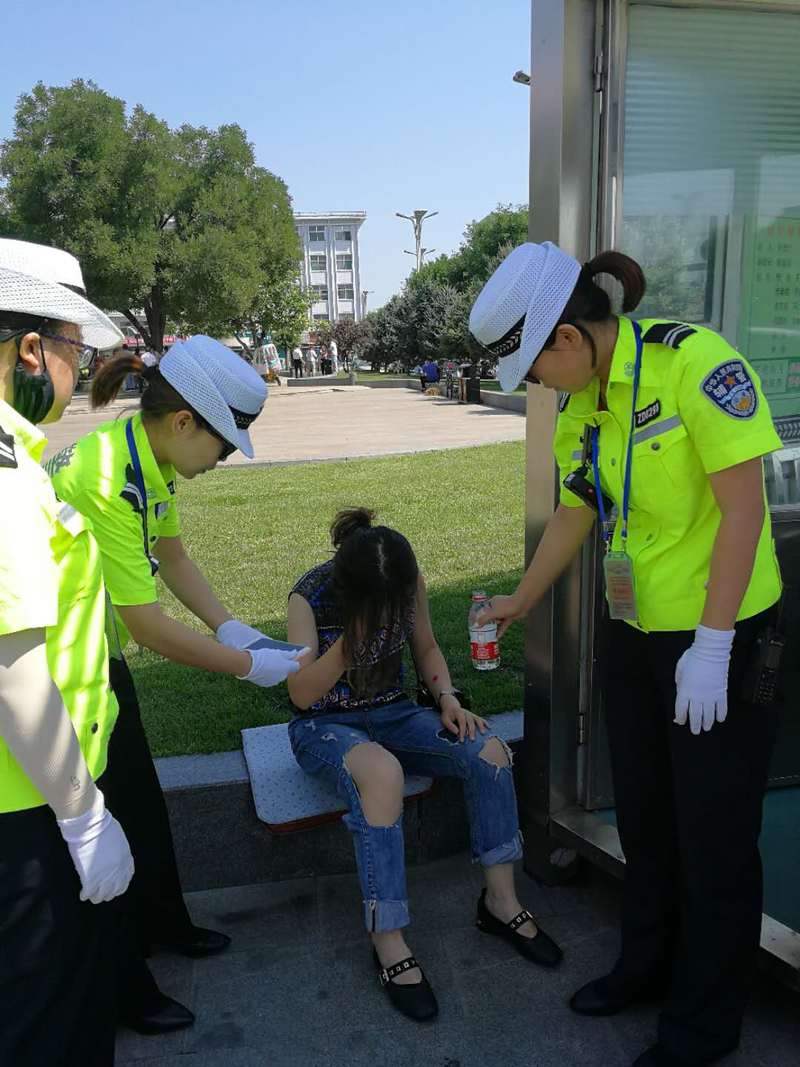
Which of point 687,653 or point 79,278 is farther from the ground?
point 79,278

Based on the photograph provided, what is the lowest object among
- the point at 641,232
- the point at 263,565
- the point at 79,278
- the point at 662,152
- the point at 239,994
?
the point at 239,994

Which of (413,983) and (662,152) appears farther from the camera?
(662,152)

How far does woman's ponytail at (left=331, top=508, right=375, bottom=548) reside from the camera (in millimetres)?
2869

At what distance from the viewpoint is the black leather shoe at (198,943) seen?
9.03 feet

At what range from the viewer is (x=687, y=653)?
1990 millimetres

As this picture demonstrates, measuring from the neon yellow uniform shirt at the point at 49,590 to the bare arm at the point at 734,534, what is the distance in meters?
1.26

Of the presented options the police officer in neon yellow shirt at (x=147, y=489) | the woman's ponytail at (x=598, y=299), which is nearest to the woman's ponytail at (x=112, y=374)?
the police officer in neon yellow shirt at (x=147, y=489)

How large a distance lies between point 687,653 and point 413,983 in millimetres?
1272

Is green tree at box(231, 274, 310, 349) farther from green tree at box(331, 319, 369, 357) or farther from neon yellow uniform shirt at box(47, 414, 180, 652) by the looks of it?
neon yellow uniform shirt at box(47, 414, 180, 652)

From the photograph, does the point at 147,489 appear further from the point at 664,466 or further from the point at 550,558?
the point at 664,466

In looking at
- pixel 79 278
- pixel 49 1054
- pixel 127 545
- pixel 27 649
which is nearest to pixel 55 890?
pixel 49 1054

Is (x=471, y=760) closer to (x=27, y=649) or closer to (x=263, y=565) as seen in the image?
(x=27, y=649)

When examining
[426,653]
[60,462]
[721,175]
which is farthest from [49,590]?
[721,175]

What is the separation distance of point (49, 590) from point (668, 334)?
1.39m
